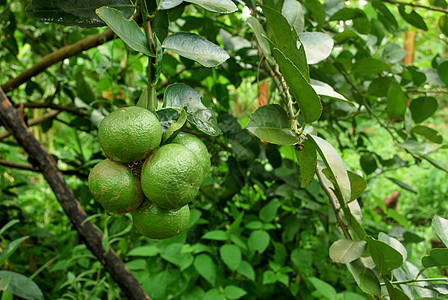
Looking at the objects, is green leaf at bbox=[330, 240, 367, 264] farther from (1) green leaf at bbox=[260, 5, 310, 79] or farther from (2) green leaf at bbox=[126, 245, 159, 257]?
(2) green leaf at bbox=[126, 245, 159, 257]

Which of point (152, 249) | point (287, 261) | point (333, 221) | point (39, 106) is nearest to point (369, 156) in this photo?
point (333, 221)

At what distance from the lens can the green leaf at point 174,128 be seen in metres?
0.36

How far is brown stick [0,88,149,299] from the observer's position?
30.8 inches

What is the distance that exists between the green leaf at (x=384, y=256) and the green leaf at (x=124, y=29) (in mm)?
315

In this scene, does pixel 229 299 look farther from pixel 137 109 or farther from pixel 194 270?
pixel 137 109

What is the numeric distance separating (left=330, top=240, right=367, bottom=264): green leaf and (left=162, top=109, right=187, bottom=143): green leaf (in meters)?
0.23

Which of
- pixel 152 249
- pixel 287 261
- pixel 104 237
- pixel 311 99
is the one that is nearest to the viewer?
pixel 311 99

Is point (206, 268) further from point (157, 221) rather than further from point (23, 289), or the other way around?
point (157, 221)

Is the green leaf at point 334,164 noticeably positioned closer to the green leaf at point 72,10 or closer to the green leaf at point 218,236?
the green leaf at point 72,10

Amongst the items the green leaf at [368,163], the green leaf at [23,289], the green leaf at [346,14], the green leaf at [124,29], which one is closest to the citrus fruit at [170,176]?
the green leaf at [124,29]

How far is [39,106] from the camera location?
1.00m

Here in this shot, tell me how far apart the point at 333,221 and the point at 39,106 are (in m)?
0.83

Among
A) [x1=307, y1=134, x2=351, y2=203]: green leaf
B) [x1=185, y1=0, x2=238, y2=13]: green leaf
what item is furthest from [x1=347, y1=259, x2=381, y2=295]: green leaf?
[x1=185, y1=0, x2=238, y2=13]: green leaf

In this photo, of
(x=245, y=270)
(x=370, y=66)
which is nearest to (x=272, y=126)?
(x=370, y=66)
